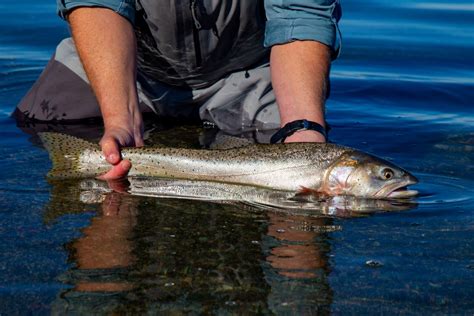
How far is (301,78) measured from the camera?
237 inches

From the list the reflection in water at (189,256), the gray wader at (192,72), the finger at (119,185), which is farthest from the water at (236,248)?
the gray wader at (192,72)

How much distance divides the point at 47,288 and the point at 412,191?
2264 mm

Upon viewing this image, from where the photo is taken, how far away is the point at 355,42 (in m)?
10.9

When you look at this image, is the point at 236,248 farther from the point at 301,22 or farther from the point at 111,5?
the point at 111,5

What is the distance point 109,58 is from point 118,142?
0.68 m

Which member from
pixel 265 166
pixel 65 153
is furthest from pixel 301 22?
pixel 65 153

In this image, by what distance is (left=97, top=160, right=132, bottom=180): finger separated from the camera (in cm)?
552

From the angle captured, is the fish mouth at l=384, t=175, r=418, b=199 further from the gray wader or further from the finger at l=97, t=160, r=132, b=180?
the gray wader

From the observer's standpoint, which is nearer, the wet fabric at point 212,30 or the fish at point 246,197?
the fish at point 246,197

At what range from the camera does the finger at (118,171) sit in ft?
18.1

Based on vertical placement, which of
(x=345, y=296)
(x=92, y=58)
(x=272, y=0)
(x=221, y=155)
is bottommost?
(x=345, y=296)

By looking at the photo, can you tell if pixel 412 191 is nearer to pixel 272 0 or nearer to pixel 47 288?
pixel 272 0

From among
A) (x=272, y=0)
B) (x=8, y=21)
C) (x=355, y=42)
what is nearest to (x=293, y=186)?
(x=272, y=0)

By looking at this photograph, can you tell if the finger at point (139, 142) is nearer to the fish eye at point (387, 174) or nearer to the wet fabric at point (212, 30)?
the wet fabric at point (212, 30)
